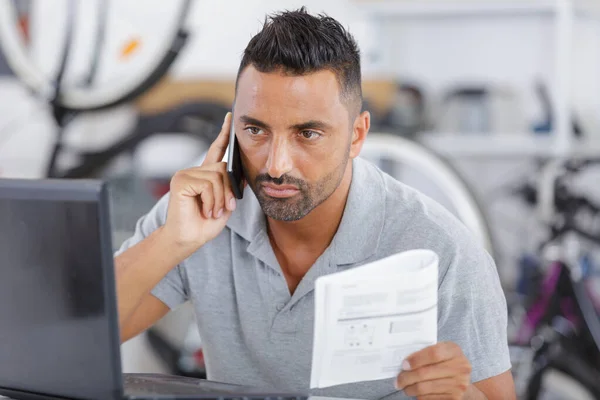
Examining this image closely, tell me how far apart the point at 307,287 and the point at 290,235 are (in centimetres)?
11

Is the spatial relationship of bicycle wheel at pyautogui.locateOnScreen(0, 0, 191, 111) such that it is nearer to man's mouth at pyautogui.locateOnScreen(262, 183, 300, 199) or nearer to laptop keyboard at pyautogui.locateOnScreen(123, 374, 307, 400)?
man's mouth at pyautogui.locateOnScreen(262, 183, 300, 199)

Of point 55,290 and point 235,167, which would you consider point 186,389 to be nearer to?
point 55,290

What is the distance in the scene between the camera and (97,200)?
77 cm

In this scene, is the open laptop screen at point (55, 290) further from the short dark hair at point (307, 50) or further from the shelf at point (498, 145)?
the shelf at point (498, 145)

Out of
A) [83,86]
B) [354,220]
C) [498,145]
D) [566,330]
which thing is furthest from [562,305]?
[83,86]

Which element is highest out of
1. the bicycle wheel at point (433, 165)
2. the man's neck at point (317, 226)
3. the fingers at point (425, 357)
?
the man's neck at point (317, 226)

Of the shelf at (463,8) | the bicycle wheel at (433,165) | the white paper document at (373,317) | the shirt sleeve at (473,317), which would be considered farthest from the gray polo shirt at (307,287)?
the shelf at (463,8)

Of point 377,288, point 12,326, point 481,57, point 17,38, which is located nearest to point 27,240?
point 12,326

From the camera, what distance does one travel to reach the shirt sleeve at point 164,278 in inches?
51.4

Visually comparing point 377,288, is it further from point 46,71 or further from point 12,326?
point 46,71

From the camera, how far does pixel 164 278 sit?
1.30m

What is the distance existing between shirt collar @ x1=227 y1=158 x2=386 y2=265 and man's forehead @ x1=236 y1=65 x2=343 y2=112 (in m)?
0.16

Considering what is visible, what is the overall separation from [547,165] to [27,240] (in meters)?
1.81

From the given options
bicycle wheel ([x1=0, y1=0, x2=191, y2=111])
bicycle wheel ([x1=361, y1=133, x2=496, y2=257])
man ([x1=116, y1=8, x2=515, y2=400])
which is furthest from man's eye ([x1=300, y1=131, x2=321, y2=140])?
bicycle wheel ([x1=0, y1=0, x2=191, y2=111])
